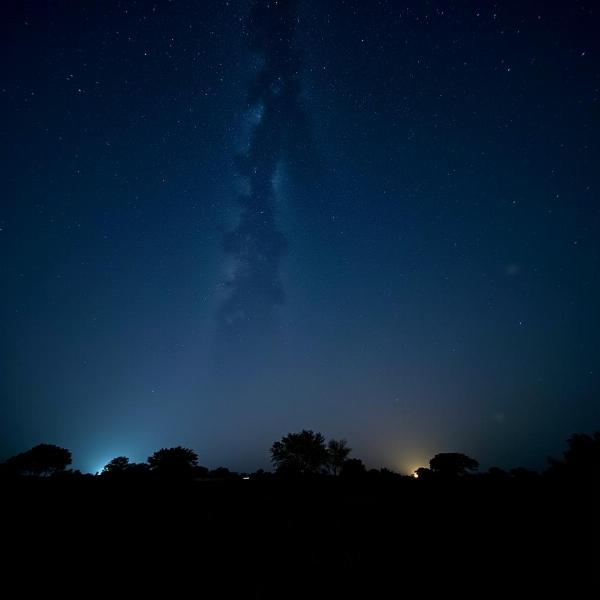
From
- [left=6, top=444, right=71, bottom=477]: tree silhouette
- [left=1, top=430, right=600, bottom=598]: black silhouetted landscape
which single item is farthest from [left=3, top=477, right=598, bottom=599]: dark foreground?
[left=6, top=444, right=71, bottom=477]: tree silhouette

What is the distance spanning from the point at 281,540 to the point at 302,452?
5369 cm

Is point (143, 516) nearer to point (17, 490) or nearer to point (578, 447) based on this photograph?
point (17, 490)

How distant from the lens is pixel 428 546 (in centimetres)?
904

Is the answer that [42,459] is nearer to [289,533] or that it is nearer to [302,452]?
[302,452]

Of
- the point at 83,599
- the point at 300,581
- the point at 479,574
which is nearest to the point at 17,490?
the point at 83,599

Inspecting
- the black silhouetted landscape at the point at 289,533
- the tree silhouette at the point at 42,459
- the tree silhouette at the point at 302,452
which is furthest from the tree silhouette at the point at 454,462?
the tree silhouette at the point at 42,459

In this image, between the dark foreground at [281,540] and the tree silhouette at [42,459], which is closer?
the dark foreground at [281,540]

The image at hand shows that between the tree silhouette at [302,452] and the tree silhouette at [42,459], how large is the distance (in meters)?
38.4

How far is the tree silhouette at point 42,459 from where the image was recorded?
5922 centimetres

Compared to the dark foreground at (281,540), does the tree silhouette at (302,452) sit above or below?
above

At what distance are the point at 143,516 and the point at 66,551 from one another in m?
2.03

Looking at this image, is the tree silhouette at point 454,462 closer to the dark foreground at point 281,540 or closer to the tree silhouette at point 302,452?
the tree silhouette at point 302,452

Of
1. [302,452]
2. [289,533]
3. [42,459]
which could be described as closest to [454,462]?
[302,452]

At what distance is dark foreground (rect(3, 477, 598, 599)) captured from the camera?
718 centimetres
